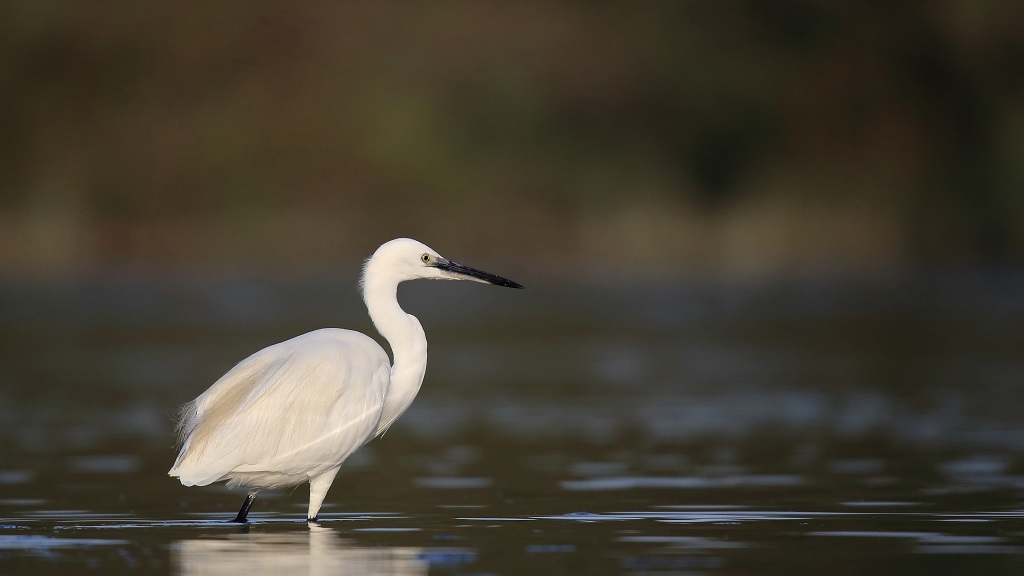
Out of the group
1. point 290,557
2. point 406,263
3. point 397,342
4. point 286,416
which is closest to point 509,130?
point 406,263

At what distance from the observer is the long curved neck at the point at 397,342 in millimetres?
11992

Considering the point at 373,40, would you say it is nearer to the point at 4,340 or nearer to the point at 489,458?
the point at 4,340

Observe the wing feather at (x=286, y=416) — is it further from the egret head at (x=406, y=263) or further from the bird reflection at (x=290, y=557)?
the egret head at (x=406, y=263)

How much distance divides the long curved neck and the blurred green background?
5287 centimetres

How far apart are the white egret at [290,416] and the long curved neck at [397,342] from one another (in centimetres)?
7

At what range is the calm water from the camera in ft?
31.9

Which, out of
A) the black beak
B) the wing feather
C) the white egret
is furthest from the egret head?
the wing feather

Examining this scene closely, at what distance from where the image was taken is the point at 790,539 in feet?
33.1

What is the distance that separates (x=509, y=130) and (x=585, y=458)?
3006 inches

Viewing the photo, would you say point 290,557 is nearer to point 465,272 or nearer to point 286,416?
point 286,416

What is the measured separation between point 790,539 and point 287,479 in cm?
321

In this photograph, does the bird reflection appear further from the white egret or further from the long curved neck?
the long curved neck

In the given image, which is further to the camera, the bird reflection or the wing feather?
the wing feather

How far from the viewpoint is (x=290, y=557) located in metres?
9.69
